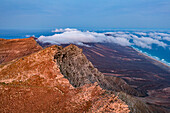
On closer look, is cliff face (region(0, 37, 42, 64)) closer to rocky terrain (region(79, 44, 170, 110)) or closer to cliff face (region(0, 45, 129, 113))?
cliff face (region(0, 45, 129, 113))

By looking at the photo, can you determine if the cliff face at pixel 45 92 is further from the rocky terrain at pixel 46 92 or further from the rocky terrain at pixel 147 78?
the rocky terrain at pixel 147 78

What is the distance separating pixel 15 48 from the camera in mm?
38125

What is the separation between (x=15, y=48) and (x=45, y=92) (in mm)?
27927

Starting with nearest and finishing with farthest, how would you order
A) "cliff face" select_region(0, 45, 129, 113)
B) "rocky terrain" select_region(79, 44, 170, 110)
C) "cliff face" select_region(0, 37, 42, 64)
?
"cliff face" select_region(0, 45, 129, 113), "cliff face" select_region(0, 37, 42, 64), "rocky terrain" select_region(79, 44, 170, 110)

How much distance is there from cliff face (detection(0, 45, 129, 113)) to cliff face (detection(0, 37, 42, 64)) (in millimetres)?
17355

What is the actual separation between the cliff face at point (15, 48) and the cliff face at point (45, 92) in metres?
17.4

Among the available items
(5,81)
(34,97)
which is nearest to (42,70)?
(34,97)

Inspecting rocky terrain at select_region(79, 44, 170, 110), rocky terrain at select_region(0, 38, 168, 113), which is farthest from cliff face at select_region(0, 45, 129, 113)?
rocky terrain at select_region(79, 44, 170, 110)

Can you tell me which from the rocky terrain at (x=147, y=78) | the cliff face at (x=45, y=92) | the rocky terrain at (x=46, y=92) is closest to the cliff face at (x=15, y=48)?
the rocky terrain at (x=46, y=92)

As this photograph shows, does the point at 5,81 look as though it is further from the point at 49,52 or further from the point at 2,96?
the point at 49,52

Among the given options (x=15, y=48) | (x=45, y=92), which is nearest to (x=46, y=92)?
(x=45, y=92)

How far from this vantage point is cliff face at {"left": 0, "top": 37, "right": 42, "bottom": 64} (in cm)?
3584

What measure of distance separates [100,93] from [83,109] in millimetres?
3387

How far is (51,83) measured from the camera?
17750 millimetres
